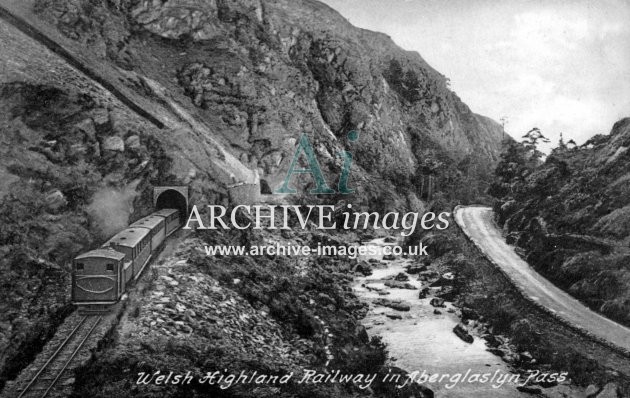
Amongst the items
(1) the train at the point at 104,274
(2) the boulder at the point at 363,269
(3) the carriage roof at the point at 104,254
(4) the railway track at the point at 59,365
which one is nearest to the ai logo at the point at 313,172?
(2) the boulder at the point at 363,269

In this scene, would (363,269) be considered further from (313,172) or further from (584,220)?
(313,172)

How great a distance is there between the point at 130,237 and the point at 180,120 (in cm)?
2011

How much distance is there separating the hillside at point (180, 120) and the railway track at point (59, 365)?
3.06ft

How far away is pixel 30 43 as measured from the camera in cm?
2648

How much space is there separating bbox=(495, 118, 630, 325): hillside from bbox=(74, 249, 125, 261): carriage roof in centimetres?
2262

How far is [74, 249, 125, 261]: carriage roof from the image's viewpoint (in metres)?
15.7

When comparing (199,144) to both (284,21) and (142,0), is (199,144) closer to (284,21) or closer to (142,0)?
(142,0)

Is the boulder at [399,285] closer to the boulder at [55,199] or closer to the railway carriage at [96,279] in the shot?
the railway carriage at [96,279]

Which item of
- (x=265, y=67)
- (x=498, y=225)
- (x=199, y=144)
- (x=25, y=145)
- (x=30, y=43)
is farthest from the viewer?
(x=265, y=67)

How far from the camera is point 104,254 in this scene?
15898 mm

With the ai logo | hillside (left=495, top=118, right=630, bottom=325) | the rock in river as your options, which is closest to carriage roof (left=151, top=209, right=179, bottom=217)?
the rock in river

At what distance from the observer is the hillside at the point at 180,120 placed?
63.7ft

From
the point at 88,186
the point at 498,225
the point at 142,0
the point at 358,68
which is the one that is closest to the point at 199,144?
the point at 88,186

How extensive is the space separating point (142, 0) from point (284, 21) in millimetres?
21344
